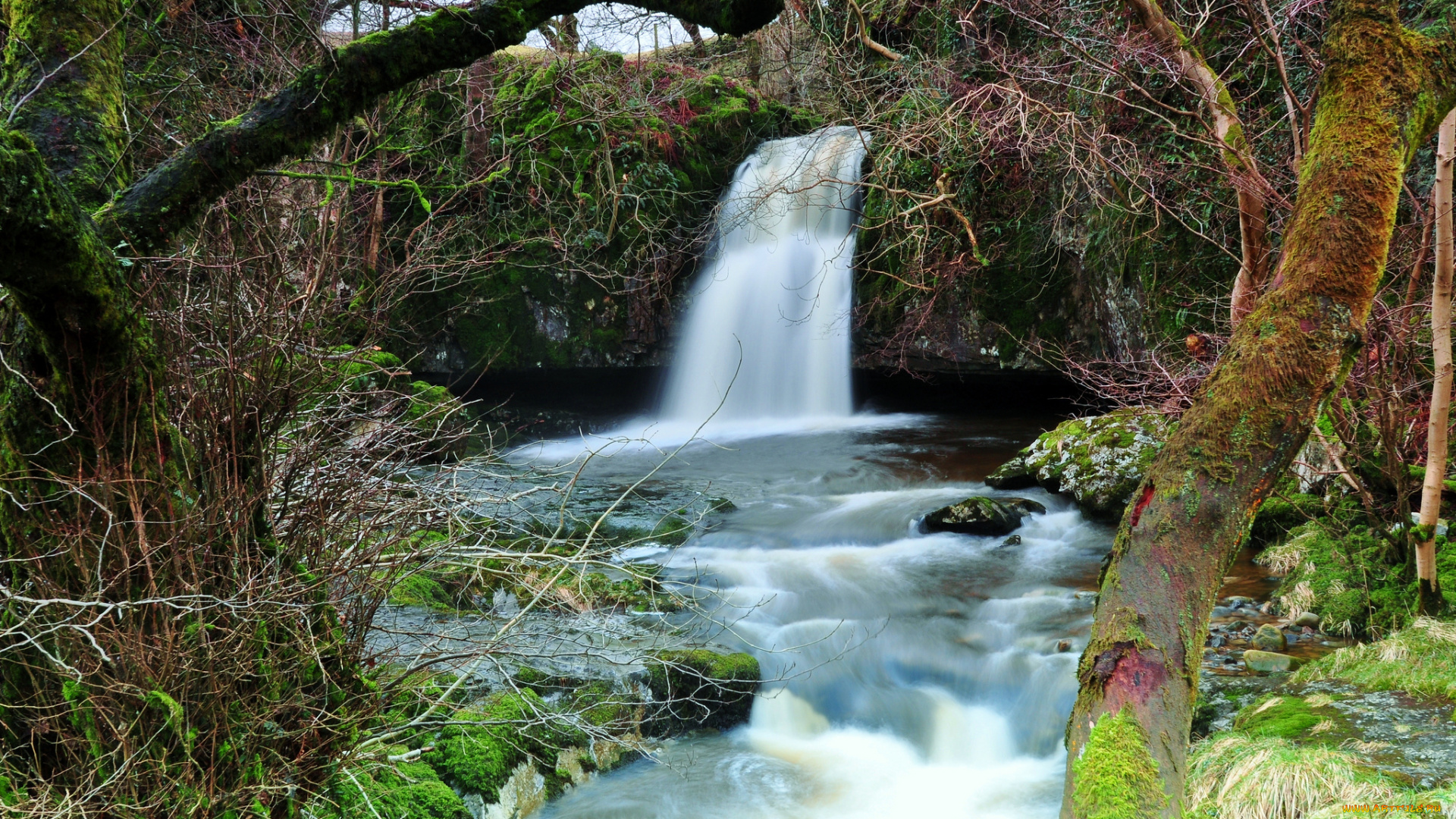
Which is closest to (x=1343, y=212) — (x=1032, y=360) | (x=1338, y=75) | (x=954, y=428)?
(x=1338, y=75)

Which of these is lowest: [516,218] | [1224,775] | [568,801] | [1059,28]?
Answer: [568,801]

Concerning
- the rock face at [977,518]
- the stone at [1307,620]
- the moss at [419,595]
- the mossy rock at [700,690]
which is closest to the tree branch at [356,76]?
the moss at [419,595]

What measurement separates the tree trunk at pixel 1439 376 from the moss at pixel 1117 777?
320 centimetres

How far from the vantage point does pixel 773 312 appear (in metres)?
13.5

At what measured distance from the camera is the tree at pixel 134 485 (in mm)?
2496

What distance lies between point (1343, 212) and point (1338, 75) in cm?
44

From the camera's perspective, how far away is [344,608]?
341 cm

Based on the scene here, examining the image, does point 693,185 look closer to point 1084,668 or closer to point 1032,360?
point 1032,360

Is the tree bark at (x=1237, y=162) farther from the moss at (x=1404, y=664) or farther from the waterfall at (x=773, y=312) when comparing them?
the waterfall at (x=773, y=312)

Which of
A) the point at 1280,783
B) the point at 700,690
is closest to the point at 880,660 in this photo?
the point at 700,690

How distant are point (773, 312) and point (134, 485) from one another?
11.3 m

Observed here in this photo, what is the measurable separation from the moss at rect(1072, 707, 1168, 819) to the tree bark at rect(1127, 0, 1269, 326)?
4.11 m

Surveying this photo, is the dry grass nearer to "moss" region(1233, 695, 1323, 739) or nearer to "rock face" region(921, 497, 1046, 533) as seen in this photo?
"moss" region(1233, 695, 1323, 739)

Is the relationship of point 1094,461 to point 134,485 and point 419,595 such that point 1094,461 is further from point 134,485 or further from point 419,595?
point 134,485
